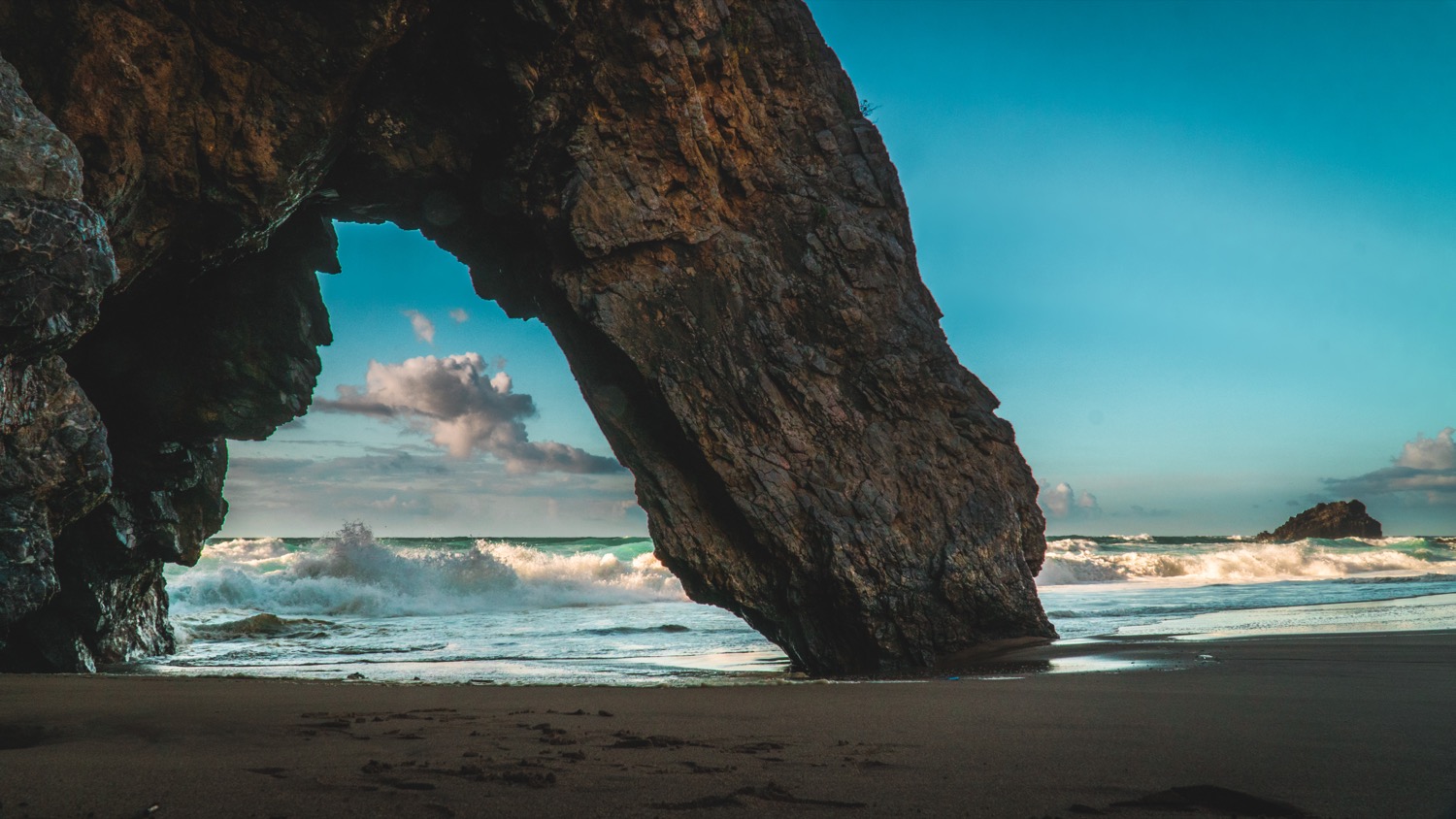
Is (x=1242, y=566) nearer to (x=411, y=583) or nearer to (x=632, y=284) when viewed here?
(x=411, y=583)

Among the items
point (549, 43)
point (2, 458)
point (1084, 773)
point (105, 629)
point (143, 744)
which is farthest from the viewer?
point (105, 629)

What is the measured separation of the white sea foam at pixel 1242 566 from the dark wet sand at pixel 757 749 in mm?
26645

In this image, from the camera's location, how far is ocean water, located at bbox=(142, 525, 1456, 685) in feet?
39.1

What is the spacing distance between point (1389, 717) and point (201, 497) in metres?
15.4

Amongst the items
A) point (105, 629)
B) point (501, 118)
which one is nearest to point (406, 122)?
point (501, 118)

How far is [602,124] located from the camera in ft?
34.7

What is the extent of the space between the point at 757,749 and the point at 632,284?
7297mm

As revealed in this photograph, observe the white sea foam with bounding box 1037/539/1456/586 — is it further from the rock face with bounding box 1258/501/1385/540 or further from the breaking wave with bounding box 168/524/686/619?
the rock face with bounding box 1258/501/1385/540

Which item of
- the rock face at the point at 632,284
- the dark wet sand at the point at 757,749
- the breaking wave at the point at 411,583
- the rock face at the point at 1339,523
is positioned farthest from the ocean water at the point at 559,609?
the rock face at the point at 1339,523

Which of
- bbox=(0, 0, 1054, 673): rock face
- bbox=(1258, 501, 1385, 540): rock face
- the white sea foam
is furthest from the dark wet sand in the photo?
bbox=(1258, 501, 1385, 540): rock face

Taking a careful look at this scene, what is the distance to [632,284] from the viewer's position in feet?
35.2

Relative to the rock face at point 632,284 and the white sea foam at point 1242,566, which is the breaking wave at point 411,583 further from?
the white sea foam at point 1242,566

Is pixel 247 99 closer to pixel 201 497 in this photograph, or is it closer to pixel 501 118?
pixel 501 118

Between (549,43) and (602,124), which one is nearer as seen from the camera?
(549,43)
